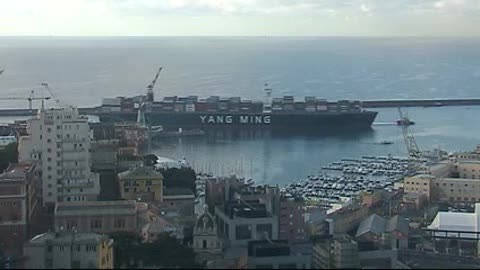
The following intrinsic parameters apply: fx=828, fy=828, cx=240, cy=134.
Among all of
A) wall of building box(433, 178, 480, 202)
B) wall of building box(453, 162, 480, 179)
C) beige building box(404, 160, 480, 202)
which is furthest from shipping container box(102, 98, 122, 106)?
wall of building box(433, 178, 480, 202)

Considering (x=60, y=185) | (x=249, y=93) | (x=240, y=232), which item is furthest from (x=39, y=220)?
(x=249, y=93)

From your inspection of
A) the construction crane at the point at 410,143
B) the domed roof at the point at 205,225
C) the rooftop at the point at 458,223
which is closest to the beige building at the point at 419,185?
the rooftop at the point at 458,223

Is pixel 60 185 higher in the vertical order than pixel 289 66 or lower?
lower

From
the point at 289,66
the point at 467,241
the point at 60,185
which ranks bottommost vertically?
the point at 467,241

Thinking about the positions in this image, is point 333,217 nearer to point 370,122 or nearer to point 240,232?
point 240,232

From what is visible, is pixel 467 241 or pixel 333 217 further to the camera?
pixel 333 217

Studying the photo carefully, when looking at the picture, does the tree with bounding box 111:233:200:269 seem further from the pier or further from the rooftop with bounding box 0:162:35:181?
the pier

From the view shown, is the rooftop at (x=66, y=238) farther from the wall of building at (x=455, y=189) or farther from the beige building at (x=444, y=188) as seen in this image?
the wall of building at (x=455, y=189)
